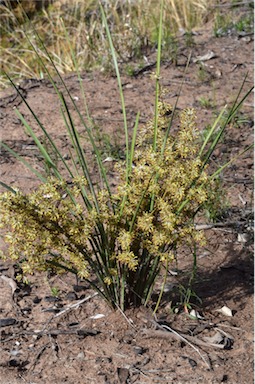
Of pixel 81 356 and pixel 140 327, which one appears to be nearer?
pixel 81 356

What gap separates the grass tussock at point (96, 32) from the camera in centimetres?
630

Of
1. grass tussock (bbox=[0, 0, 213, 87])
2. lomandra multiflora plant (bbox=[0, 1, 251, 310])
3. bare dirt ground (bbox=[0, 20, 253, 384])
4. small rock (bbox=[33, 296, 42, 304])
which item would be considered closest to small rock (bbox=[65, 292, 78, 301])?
bare dirt ground (bbox=[0, 20, 253, 384])

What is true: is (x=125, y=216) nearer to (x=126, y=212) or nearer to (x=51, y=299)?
(x=126, y=212)

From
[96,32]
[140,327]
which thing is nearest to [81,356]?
[140,327]

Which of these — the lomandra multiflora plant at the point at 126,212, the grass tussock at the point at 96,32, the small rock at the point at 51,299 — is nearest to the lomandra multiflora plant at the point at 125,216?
the lomandra multiflora plant at the point at 126,212

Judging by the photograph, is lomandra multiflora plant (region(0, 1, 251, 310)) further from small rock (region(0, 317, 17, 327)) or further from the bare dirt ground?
small rock (region(0, 317, 17, 327))

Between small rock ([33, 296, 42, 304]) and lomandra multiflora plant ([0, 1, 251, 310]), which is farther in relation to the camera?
small rock ([33, 296, 42, 304])

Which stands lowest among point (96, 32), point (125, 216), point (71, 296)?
point (96, 32)

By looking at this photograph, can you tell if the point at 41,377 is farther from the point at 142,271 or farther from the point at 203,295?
the point at 203,295

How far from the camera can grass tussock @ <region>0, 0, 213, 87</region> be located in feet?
20.7

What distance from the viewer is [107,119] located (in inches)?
203

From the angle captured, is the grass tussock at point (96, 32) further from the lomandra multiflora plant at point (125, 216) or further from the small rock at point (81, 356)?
the small rock at point (81, 356)

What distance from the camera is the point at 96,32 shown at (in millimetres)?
7062

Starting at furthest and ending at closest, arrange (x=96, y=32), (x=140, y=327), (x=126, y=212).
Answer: (x=96, y=32) < (x=140, y=327) < (x=126, y=212)
